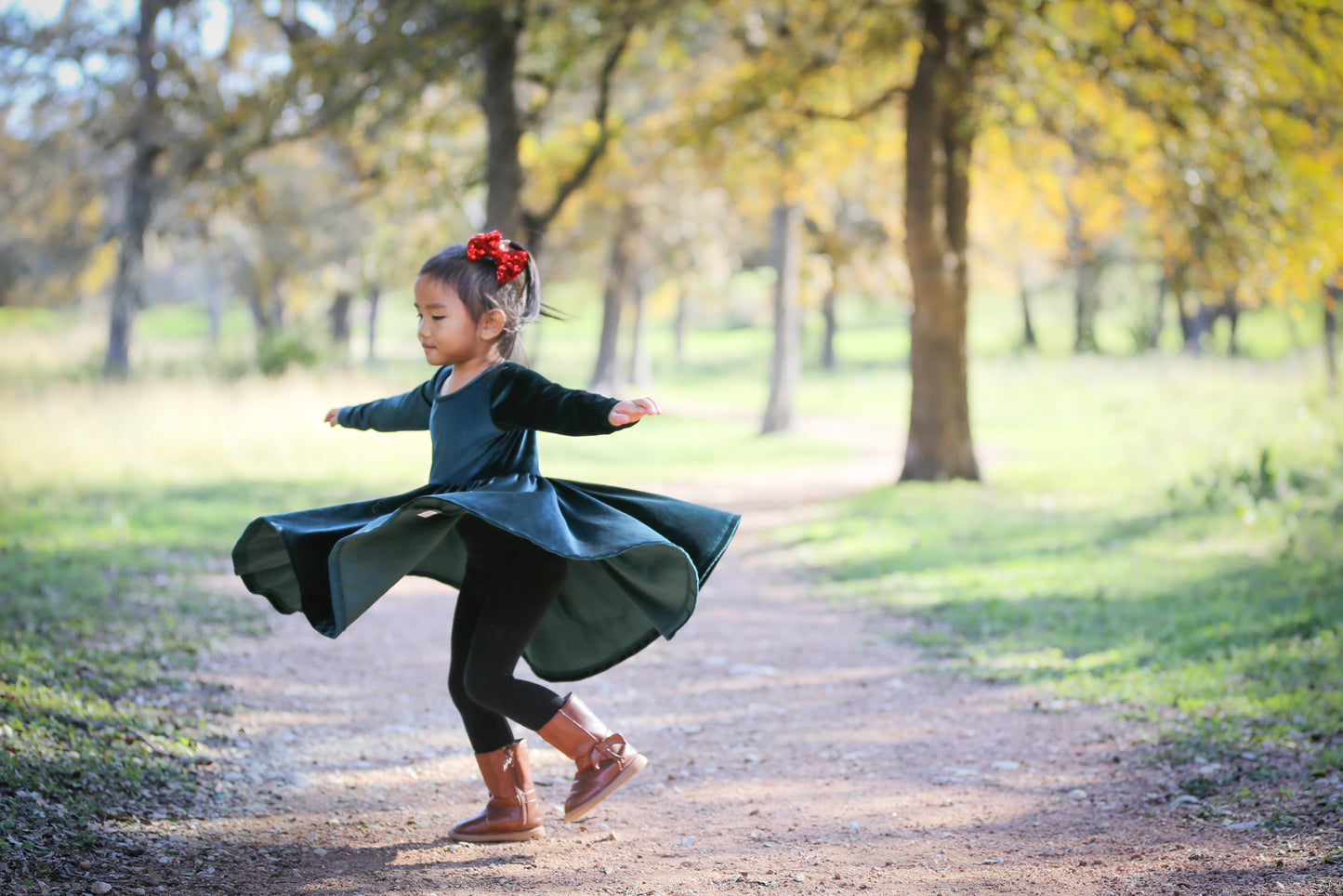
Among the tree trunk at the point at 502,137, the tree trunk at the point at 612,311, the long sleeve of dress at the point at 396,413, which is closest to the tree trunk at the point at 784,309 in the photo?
the tree trunk at the point at 502,137

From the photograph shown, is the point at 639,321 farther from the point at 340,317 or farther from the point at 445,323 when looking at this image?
the point at 445,323

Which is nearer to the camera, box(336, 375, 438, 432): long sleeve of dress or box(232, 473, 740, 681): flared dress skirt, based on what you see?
box(232, 473, 740, 681): flared dress skirt

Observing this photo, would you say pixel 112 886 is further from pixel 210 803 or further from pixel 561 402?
pixel 561 402

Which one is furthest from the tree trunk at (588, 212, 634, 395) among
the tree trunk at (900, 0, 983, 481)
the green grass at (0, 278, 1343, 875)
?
the tree trunk at (900, 0, 983, 481)

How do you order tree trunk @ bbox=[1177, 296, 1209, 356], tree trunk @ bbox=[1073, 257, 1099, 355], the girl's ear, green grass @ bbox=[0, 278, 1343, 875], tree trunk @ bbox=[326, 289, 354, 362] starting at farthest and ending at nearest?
tree trunk @ bbox=[1073, 257, 1099, 355] < tree trunk @ bbox=[1177, 296, 1209, 356] < tree trunk @ bbox=[326, 289, 354, 362] < green grass @ bbox=[0, 278, 1343, 875] < the girl's ear

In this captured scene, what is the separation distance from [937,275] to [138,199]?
586 inches

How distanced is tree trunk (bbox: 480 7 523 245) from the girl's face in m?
10.2

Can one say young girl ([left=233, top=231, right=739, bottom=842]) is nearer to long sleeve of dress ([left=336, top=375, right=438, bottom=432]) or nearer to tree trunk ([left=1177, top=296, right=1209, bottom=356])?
long sleeve of dress ([left=336, top=375, right=438, bottom=432])

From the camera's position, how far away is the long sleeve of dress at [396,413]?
13.1ft

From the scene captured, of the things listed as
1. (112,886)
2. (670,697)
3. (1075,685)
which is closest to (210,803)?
(112,886)

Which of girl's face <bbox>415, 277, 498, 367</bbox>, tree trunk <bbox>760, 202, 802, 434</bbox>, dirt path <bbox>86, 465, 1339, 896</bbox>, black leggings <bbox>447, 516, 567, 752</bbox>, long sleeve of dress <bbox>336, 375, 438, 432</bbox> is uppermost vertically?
tree trunk <bbox>760, 202, 802, 434</bbox>

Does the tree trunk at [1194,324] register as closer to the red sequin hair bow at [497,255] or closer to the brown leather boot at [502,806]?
the red sequin hair bow at [497,255]

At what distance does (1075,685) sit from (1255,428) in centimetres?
1332

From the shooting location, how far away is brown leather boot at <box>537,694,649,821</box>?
3.70 metres
